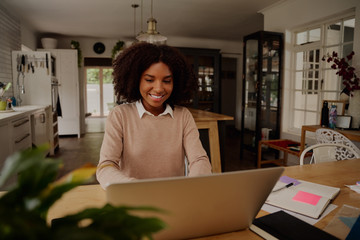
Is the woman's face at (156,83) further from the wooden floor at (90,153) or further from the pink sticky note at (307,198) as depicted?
the wooden floor at (90,153)

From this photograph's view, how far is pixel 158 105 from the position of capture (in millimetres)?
1345

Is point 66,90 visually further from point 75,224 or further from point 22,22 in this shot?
point 75,224

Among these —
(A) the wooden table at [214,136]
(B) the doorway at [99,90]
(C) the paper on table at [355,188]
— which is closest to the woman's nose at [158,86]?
(C) the paper on table at [355,188]

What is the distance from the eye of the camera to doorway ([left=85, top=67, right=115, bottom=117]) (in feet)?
35.2

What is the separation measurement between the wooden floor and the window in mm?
1098

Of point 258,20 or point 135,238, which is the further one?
point 258,20

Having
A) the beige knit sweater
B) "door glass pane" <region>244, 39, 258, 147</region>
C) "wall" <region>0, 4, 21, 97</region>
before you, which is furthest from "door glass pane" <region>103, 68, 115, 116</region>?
the beige knit sweater

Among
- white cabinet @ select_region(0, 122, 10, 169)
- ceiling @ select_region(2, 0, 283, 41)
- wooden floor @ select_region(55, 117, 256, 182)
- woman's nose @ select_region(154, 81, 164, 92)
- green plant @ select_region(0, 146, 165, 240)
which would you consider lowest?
wooden floor @ select_region(55, 117, 256, 182)

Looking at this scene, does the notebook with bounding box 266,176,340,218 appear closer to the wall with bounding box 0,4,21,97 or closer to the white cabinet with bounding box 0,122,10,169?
the white cabinet with bounding box 0,122,10,169

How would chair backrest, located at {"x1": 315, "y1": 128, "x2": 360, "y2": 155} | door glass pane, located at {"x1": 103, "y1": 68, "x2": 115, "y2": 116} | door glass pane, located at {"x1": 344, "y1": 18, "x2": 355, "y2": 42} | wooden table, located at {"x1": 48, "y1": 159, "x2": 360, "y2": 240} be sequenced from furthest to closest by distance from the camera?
door glass pane, located at {"x1": 103, "y1": 68, "x2": 115, "y2": 116} < door glass pane, located at {"x1": 344, "y1": 18, "x2": 355, "y2": 42} < chair backrest, located at {"x1": 315, "y1": 128, "x2": 360, "y2": 155} < wooden table, located at {"x1": 48, "y1": 159, "x2": 360, "y2": 240}

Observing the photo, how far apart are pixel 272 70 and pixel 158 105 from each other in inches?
141

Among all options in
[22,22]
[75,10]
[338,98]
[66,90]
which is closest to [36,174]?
[338,98]

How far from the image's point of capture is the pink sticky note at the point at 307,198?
40.1 inches

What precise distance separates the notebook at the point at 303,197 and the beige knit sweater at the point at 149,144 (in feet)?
1.10
